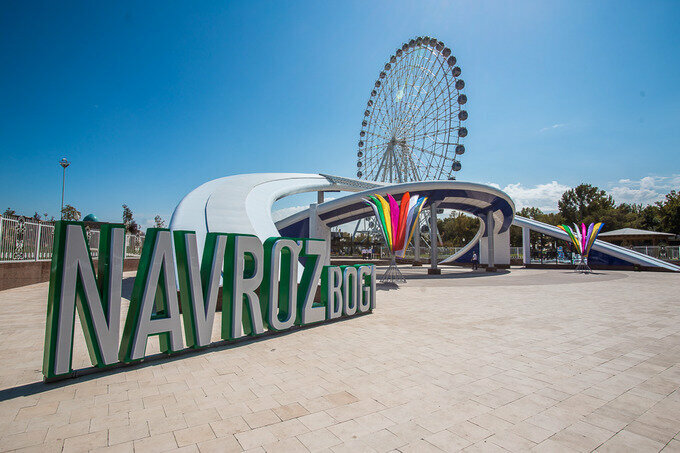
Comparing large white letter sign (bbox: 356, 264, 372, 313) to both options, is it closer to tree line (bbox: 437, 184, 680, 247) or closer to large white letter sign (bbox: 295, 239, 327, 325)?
large white letter sign (bbox: 295, 239, 327, 325)

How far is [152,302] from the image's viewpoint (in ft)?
16.5

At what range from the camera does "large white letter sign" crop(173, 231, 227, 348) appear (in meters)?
5.46

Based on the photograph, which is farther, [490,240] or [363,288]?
[490,240]

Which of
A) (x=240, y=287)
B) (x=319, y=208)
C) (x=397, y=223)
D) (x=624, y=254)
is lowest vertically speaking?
(x=240, y=287)

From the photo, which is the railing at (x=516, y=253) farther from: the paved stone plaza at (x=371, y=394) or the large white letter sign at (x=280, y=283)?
the large white letter sign at (x=280, y=283)

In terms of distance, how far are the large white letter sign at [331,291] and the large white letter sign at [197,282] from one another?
9.63ft

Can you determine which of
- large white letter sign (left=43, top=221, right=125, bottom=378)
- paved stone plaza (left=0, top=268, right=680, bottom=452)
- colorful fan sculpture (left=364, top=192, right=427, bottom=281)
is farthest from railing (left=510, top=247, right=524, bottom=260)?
large white letter sign (left=43, top=221, right=125, bottom=378)

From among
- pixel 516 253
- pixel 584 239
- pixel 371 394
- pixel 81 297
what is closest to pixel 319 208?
pixel 584 239

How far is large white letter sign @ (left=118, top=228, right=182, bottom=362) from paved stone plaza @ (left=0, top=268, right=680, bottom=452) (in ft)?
1.16

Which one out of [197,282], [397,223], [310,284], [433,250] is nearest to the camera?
[197,282]

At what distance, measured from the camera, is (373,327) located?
306 inches

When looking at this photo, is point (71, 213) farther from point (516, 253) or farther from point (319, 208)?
point (516, 253)

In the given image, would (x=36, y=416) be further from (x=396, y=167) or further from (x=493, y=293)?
(x=396, y=167)

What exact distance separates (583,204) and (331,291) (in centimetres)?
8088
